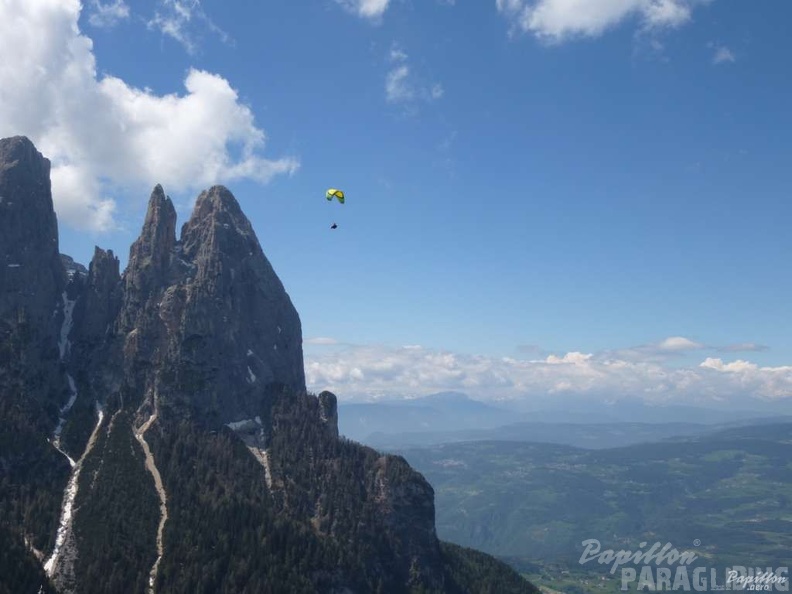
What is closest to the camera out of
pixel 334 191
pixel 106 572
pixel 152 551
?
pixel 334 191

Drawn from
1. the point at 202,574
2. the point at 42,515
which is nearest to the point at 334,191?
the point at 202,574

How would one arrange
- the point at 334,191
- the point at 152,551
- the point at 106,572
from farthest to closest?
the point at 152,551
the point at 106,572
the point at 334,191

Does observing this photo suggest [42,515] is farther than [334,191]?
Yes

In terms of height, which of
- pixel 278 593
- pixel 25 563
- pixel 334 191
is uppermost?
pixel 334 191

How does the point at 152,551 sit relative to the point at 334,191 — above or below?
below

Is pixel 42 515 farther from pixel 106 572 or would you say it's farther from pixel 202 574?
pixel 202 574

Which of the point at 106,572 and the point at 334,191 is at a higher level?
the point at 334,191

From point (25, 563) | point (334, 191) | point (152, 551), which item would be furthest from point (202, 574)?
point (334, 191)

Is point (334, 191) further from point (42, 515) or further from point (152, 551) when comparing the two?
point (42, 515)
